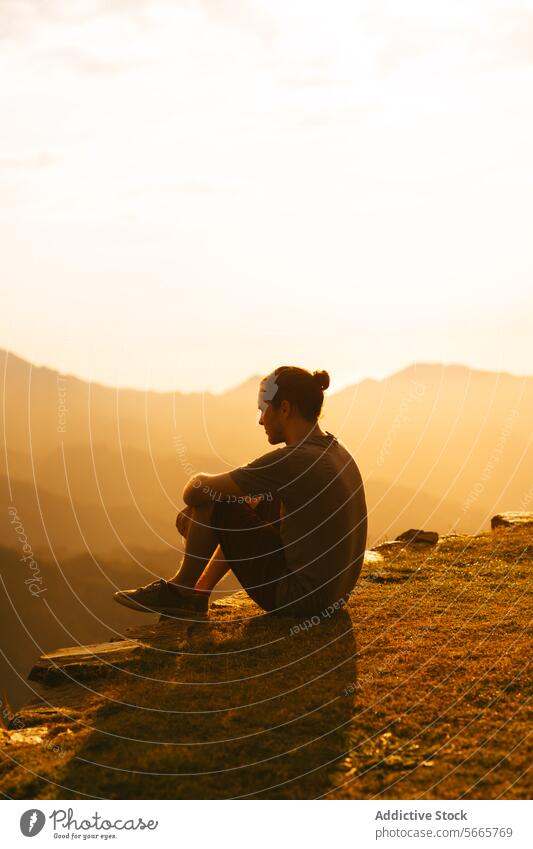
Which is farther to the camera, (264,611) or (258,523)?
(264,611)

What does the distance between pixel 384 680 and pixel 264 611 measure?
237 cm

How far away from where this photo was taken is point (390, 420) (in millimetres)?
10273

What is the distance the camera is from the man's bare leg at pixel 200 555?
776 centimetres

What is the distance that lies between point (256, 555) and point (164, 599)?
95 cm

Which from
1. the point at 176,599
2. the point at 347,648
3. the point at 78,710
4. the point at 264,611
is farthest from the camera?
the point at 264,611

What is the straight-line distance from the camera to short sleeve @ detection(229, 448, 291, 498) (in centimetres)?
734

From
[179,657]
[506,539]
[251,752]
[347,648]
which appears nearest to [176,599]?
[179,657]

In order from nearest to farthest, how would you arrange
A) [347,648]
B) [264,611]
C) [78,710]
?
[78,710] < [347,648] < [264,611]

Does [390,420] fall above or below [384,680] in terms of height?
above

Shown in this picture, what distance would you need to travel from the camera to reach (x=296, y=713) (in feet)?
19.6

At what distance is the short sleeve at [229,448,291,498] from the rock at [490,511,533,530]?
7.29m

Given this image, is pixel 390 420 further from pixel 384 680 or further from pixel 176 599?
pixel 384 680

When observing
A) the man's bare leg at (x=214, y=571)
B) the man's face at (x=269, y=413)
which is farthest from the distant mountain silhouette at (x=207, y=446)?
the man's bare leg at (x=214, y=571)

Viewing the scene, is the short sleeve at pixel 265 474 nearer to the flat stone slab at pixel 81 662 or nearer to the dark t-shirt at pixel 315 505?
the dark t-shirt at pixel 315 505
